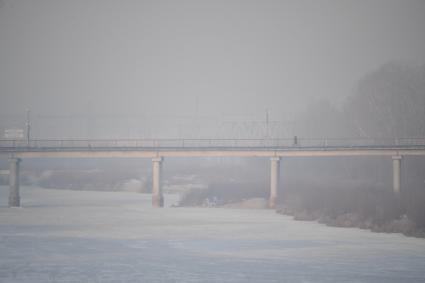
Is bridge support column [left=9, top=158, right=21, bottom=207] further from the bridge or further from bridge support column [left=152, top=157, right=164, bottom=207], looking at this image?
bridge support column [left=152, top=157, right=164, bottom=207]

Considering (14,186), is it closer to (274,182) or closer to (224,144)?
(274,182)

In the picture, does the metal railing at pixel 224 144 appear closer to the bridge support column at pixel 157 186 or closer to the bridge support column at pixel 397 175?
the bridge support column at pixel 397 175

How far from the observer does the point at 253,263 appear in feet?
130

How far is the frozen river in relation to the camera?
36125 mm

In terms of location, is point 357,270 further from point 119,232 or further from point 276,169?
point 276,169

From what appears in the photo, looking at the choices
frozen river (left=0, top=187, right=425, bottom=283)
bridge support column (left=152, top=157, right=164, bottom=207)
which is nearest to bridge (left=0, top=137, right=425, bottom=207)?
bridge support column (left=152, top=157, right=164, bottom=207)

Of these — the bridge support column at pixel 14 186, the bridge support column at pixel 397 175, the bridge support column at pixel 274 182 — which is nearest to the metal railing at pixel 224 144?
the bridge support column at pixel 397 175

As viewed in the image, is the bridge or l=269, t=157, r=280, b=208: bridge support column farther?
the bridge

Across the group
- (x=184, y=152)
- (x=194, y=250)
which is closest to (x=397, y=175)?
(x=184, y=152)

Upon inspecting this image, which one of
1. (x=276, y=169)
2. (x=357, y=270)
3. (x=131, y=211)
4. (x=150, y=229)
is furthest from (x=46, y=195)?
(x=357, y=270)

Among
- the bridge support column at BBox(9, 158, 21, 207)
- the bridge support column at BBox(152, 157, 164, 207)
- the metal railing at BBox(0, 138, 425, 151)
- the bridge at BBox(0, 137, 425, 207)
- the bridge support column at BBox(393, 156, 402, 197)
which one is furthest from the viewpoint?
the metal railing at BBox(0, 138, 425, 151)

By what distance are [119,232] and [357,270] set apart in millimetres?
23163

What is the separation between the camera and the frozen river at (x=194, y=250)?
36.1 metres

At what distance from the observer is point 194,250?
44812 millimetres
